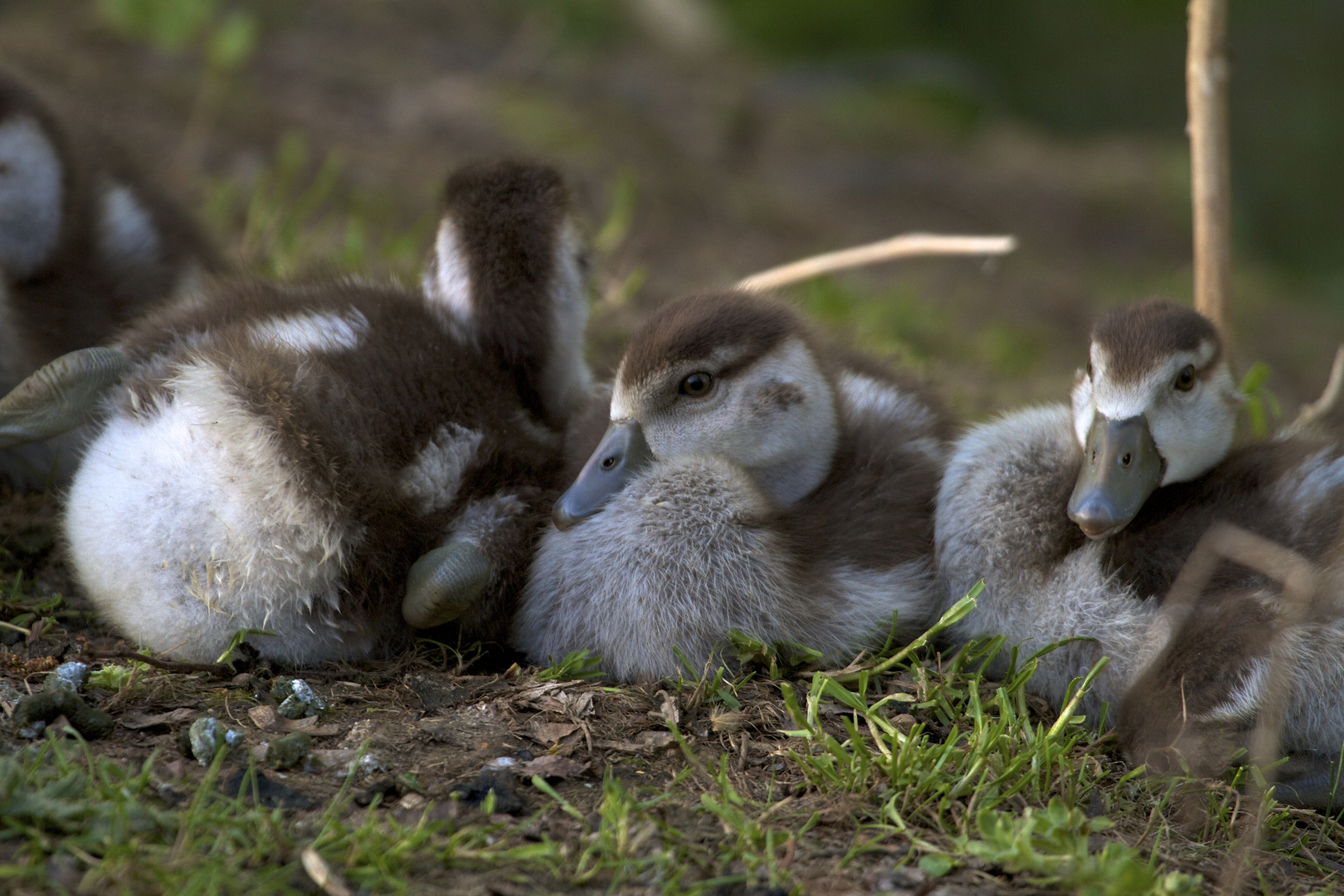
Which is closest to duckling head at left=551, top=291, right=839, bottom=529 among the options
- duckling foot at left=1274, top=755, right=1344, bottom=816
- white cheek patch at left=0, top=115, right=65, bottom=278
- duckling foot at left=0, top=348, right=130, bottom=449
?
duckling foot at left=0, top=348, right=130, bottom=449

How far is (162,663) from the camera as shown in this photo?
2.65 m

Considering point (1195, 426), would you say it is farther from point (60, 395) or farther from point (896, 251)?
point (60, 395)

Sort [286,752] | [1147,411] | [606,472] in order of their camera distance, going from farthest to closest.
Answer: [606,472], [1147,411], [286,752]

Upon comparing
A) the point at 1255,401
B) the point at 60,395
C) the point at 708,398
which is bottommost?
the point at 1255,401

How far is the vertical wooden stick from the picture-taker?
3.85 m

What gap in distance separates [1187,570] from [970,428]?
32.8 inches

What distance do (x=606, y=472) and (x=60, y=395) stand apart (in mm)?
1447

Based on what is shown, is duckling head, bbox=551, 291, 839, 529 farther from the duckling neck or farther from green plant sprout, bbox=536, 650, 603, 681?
green plant sprout, bbox=536, 650, 603, 681

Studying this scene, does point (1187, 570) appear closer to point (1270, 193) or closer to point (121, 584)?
point (121, 584)

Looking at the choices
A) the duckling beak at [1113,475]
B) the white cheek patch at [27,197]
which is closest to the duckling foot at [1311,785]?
the duckling beak at [1113,475]

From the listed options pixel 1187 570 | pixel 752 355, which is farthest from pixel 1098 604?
Result: pixel 752 355

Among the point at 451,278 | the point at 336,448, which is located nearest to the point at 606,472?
the point at 336,448

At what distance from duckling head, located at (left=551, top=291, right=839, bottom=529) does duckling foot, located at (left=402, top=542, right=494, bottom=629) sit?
0.86 ft

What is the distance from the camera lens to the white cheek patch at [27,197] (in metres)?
3.50
